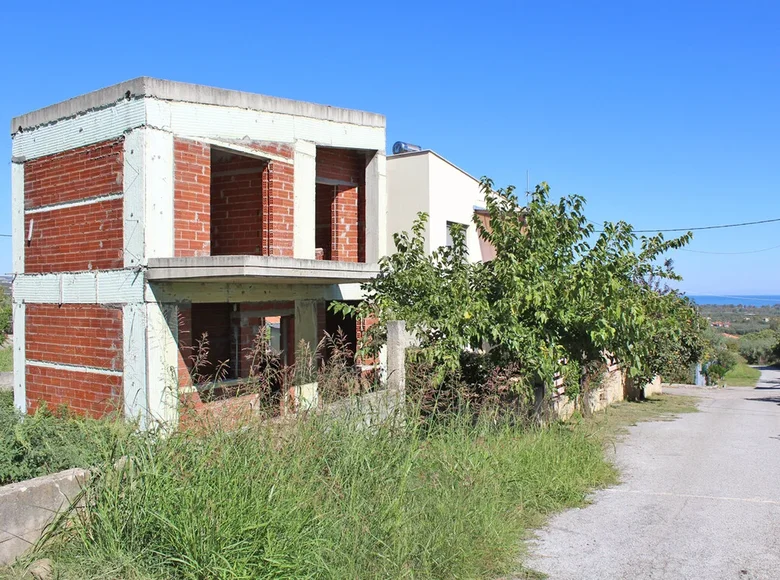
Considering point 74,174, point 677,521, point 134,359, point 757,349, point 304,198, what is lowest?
point 757,349

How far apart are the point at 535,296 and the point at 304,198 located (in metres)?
4.08

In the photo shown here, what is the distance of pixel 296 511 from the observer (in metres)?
4.49

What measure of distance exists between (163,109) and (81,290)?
Answer: 2818mm

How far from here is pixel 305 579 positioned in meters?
4.09

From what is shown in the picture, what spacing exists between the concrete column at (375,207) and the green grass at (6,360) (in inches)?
541

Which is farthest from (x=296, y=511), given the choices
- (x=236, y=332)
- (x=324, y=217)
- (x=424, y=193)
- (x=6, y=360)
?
(x=6, y=360)

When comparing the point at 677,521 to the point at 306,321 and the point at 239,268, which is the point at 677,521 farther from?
the point at 306,321

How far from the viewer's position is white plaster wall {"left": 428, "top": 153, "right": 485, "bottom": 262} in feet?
59.3

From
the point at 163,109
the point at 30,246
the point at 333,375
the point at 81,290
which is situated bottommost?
the point at 333,375

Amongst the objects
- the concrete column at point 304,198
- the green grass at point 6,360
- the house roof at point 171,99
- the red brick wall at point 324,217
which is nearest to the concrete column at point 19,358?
the house roof at point 171,99

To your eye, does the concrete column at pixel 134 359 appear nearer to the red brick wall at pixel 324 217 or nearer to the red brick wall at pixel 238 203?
the red brick wall at pixel 238 203

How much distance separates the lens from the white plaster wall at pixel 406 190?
58.9 feet

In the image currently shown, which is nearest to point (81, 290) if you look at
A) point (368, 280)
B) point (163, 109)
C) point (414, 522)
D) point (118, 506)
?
point (163, 109)

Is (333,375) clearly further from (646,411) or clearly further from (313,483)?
(646,411)
